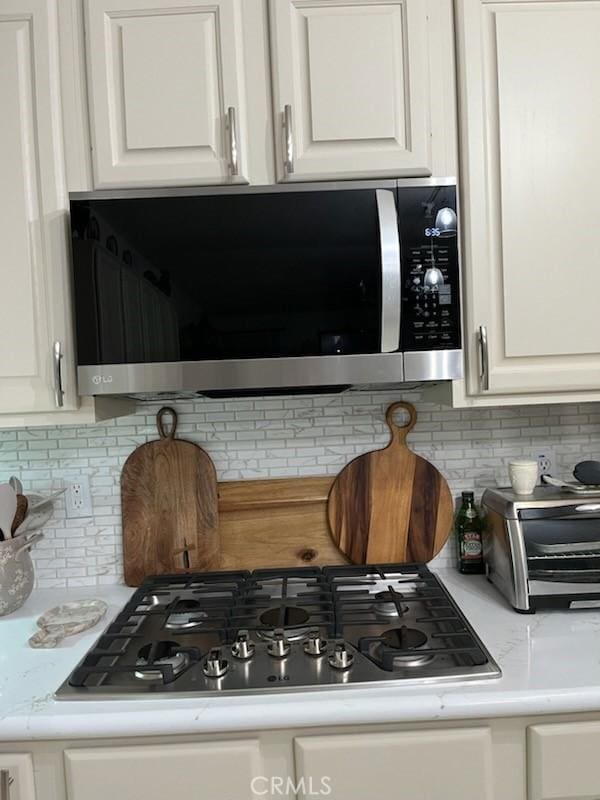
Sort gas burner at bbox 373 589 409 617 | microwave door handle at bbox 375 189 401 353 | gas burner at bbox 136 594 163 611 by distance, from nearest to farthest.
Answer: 1. microwave door handle at bbox 375 189 401 353
2. gas burner at bbox 373 589 409 617
3. gas burner at bbox 136 594 163 611

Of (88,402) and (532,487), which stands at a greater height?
(88,402)

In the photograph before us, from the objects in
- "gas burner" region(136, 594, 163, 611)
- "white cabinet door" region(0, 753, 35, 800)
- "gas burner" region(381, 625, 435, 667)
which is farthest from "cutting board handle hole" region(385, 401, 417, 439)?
"white cabinet door" region(0, 753, 35, 800)

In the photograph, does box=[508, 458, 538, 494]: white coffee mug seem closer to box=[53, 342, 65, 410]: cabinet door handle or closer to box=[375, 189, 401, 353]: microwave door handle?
box=[375, 189, 401, 353]: microwave door handle

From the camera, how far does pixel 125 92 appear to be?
139 centimetres

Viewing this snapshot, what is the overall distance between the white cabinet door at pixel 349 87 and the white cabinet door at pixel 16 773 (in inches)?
49.0

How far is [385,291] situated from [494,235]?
0.30 metres

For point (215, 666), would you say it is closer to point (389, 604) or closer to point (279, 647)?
point (279, 647)

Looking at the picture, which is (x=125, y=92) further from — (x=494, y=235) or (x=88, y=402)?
(x=494, y=235)

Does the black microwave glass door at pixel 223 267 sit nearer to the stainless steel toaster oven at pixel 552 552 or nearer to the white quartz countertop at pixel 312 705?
the stainless steel toaster oven at pixel 552 552

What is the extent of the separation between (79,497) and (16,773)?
0.76 metres

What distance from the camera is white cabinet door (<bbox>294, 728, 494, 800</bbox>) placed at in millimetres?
1125

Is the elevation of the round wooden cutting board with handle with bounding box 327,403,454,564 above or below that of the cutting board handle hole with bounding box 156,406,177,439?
below

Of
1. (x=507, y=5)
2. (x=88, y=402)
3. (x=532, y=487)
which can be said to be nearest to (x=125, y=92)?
(x=88, y=402)

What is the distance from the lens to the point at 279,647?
50.4 inches
